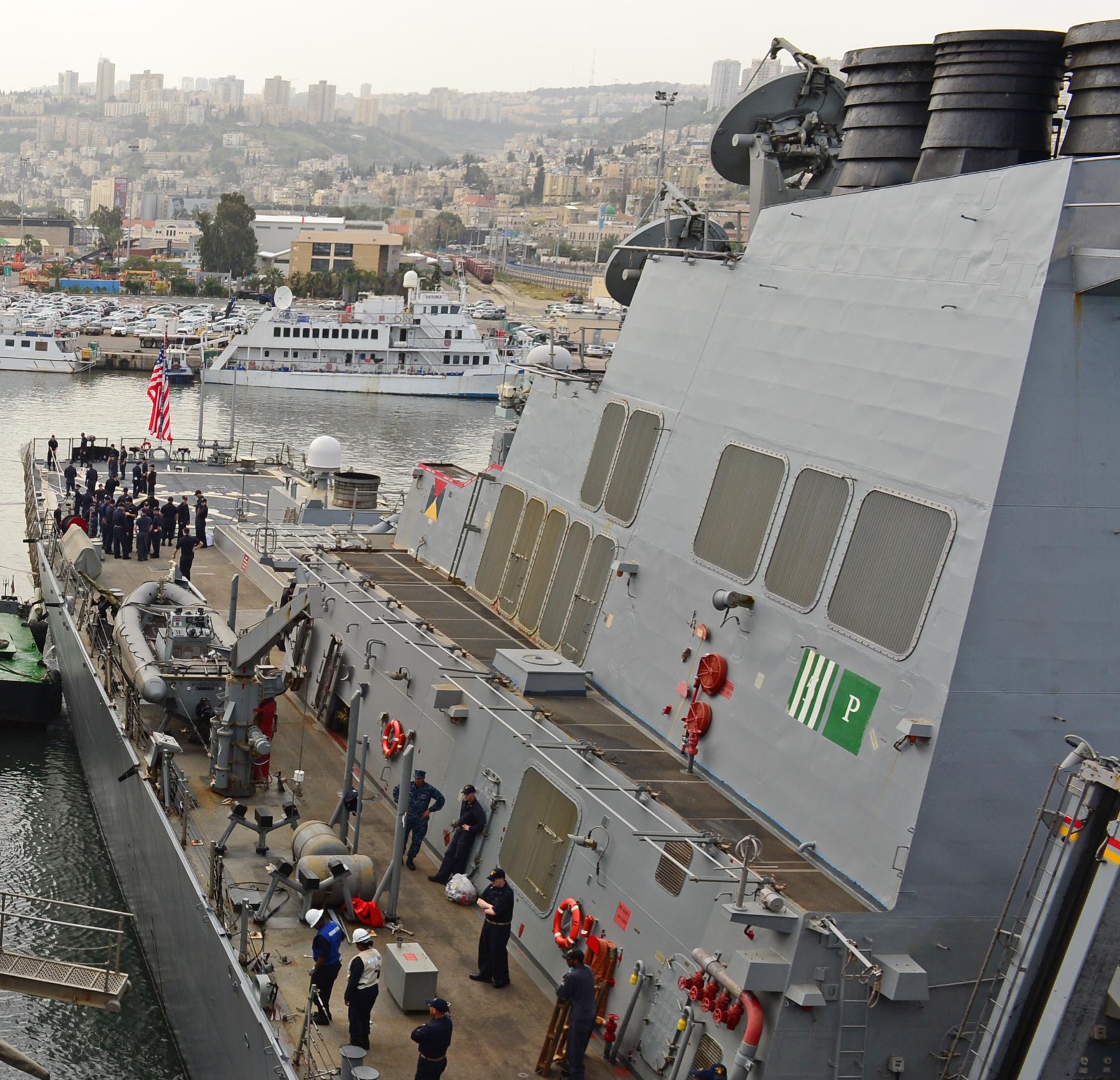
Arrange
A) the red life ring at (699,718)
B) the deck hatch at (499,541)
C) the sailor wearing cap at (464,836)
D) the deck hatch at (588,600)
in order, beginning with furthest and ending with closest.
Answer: the deck hatch at (499,541)
the deck hatch at (588,600)
the sailor wearing cap at (464,836)
the red life ring at (699,718)

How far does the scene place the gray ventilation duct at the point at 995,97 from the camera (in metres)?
10.9

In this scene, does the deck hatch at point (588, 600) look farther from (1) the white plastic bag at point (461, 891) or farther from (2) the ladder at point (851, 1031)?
(2) the ladder at point (851, 1031)

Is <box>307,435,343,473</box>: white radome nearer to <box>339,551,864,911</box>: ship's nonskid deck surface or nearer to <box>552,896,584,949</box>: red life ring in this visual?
<box>339,551,864,911</box>: ship's nonskid deck surface

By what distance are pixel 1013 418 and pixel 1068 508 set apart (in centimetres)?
68

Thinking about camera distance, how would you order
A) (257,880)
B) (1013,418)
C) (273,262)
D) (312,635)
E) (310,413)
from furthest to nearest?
(273,262), (310,413), (312,635), (257,880), (1013,418)

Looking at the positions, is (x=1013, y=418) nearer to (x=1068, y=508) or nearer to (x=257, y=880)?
(x=1068, y=508)

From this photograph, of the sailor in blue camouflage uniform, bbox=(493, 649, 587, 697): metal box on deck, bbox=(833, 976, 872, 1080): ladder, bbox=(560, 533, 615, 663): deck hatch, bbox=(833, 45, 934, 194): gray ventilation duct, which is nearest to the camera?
bbox=(833, 976, 872, 1080): ladder

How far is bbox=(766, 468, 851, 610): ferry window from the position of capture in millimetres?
10602

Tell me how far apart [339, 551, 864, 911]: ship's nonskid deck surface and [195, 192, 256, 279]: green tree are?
13643 centimetres

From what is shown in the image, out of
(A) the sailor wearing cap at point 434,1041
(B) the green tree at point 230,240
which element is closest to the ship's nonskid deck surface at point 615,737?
(A) the sailor wearing cap at point 434,1041

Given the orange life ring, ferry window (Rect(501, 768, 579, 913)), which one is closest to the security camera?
ferry window (Rect(501, 768, 579, 913))

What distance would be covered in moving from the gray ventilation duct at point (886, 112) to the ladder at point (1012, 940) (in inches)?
205

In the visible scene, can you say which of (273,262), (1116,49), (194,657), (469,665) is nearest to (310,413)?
(194,657)

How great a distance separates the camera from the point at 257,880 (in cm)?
1317
